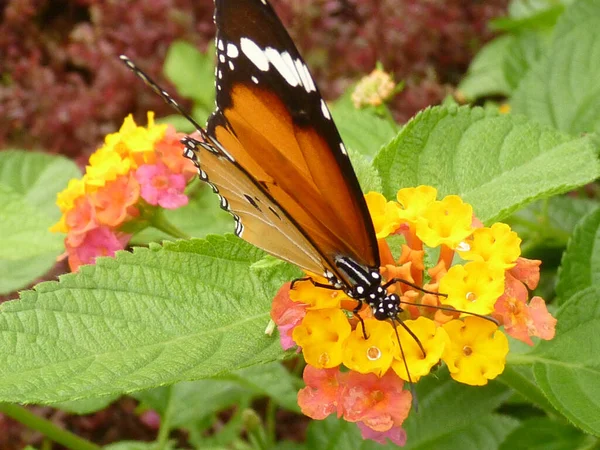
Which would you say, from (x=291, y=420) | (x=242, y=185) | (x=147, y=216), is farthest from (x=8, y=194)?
(x=291, y=420)

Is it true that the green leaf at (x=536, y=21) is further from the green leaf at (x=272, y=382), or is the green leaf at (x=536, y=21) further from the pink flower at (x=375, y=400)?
the pink flower at (x=375, y=400)

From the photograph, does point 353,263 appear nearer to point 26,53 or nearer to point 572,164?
point 572,164

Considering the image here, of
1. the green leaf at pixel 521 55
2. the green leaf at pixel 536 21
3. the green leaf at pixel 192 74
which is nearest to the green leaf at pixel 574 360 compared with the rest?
the green leaf at pixel 521 55

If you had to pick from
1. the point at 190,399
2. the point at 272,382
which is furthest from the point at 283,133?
the point at 190,399

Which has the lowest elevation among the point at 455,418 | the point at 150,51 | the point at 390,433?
the point at 455,418

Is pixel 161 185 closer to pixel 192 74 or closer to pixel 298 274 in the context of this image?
pixel 298 274

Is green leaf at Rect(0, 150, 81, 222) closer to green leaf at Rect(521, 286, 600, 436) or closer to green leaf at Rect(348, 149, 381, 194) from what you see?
green leaf at Rect(348, 149, 381, 194)
